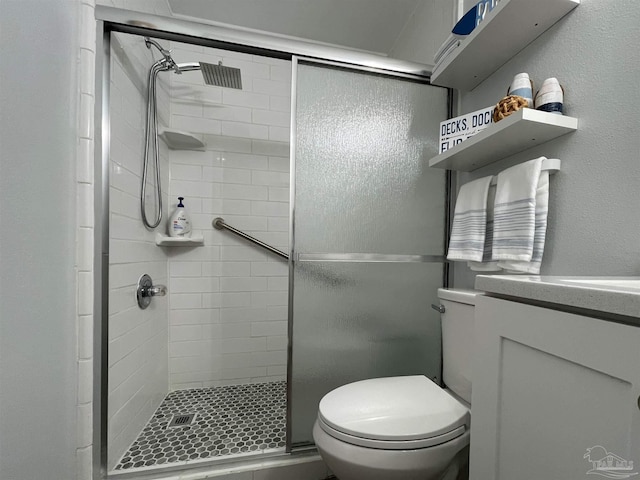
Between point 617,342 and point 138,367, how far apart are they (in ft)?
5.40

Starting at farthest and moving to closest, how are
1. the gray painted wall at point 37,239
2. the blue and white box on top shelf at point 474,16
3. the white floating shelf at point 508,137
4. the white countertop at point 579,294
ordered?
1. the blue and white box on top shelf at point 474,16
2. the white floating shelf at point 508,137
3. the gray painted wall at point 37,239
4. the white countertop at point 579,294

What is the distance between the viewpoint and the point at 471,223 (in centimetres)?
107

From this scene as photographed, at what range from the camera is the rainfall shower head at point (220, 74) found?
1.31 metres

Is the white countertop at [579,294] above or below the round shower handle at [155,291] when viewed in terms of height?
above

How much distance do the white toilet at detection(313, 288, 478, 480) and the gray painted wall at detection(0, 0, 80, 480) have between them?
2.48 feet

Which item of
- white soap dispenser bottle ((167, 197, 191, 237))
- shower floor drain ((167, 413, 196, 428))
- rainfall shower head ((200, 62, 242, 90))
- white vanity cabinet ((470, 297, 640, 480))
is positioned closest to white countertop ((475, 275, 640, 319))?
white vanity cabinet ((470, 297, 640, 480))

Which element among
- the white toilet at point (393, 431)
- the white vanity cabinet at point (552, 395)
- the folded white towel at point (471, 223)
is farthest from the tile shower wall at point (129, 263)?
the folded white towel at point (471, 223)

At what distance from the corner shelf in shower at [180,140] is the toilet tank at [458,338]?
1.56 meters

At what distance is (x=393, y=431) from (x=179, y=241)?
146 cm

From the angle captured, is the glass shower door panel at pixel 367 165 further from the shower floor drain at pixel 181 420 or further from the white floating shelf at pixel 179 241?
the shower floor drain at pixel 181 420

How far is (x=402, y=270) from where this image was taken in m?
1.32

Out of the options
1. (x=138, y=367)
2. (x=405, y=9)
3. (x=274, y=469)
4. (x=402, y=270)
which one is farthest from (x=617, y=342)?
(x=405, y=9)

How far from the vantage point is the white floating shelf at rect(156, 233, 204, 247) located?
1.62 metres

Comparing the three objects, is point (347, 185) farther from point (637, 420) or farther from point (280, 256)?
point (637, 420)
